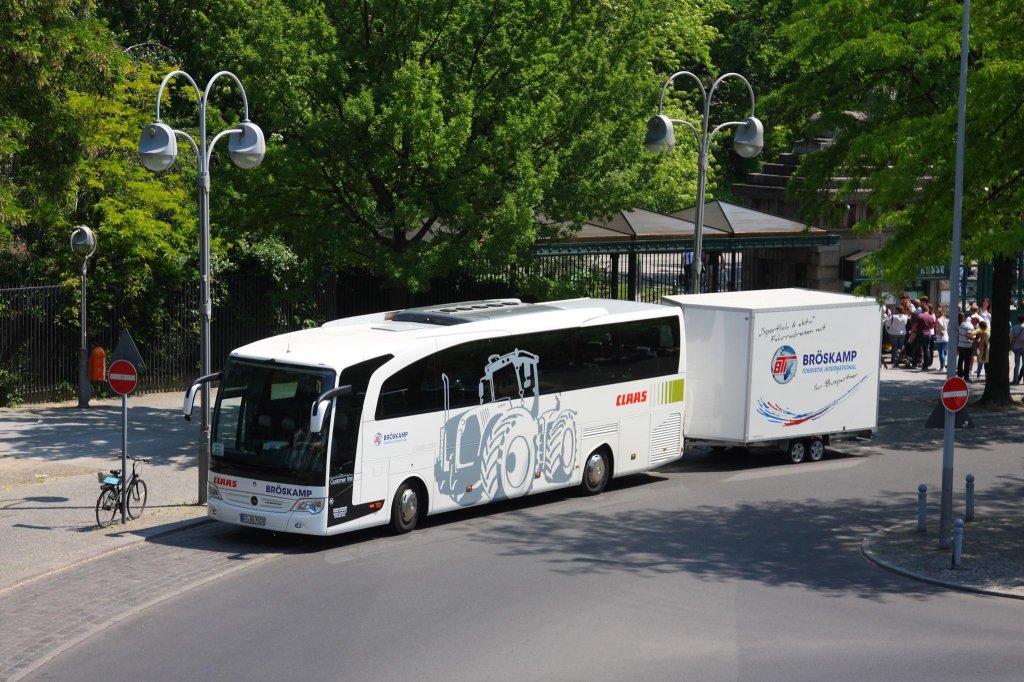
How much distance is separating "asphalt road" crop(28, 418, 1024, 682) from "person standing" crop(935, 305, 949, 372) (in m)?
15.0

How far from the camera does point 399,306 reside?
86.7 ft

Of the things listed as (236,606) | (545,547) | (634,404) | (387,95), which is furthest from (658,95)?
(236,606)

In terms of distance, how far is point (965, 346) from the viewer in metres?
32.1

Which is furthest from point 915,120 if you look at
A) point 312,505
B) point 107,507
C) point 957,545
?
point 107,507

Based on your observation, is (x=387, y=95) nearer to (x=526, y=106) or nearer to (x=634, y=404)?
(x=526, y=106)

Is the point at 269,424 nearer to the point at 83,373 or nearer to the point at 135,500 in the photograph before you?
the point at 135,500

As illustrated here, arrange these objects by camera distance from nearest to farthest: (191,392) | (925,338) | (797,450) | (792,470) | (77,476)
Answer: (191,392) → (77,476) → (792,470) → (797,450) → (925,338)

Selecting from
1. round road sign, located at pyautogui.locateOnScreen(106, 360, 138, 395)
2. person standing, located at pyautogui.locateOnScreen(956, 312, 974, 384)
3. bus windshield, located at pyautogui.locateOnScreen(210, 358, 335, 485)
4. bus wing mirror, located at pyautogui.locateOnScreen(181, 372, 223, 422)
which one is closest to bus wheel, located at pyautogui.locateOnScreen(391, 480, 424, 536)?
bus windshield, located at pyautogui.locateOnScreen(210, 358, 335, 485)

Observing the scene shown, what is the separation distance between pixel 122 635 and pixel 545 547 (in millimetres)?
5939

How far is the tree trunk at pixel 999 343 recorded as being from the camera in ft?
92.5

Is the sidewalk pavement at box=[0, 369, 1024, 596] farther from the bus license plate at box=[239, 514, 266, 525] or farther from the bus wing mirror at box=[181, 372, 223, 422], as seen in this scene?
the bus wing mirror at box=[181, 372, 223, 422]

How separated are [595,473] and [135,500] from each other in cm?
724

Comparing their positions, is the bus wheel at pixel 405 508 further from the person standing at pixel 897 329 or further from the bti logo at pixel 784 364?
the person standing at pixel 897 329

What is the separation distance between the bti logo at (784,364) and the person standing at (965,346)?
10.1m
